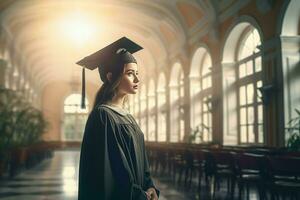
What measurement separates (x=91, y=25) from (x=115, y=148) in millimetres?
18446

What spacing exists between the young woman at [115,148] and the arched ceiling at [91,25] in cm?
1194

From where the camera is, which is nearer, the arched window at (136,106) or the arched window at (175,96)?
the arched window at (175,96)

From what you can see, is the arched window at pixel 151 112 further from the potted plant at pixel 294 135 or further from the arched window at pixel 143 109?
the potted plant at pixel 294 135

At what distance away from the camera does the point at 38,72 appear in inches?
1145

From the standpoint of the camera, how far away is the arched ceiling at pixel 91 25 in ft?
52.0

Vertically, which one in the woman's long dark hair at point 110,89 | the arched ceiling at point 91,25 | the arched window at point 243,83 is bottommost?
the woman's long dark hair at point 110,89

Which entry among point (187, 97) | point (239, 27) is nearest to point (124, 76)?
point (239, 27)

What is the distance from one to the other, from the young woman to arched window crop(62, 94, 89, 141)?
33698mm

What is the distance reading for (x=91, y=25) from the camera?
64.9ft

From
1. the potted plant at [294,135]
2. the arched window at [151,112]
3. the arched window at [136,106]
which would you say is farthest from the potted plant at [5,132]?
the arched window at [136,106]

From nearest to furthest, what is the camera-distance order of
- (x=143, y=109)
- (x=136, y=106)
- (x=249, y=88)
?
(x=249, y=88) < (x=143, y=109) < (x=136, y=106)

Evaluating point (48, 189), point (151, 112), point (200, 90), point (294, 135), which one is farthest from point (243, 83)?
point (151, 112)

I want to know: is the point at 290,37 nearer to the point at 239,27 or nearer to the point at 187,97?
the point at 239,27

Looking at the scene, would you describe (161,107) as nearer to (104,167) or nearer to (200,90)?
(200,90)
